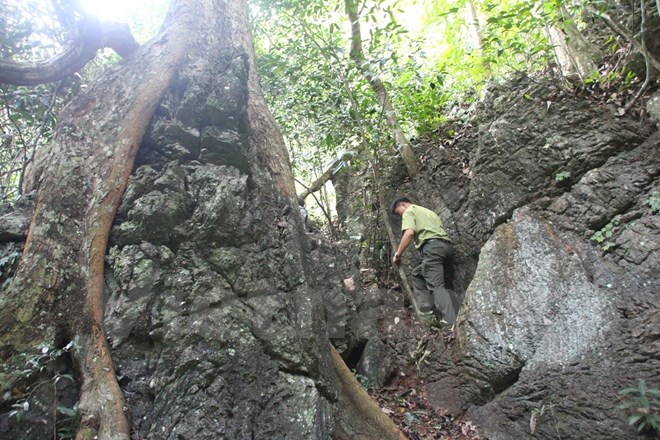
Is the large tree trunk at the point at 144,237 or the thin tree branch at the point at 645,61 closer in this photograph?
the large tree trunk at the point at 144,237

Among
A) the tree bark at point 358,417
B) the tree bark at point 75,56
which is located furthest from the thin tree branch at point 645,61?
the tree bark at point 75,56

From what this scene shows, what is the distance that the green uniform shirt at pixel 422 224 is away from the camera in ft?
18.9

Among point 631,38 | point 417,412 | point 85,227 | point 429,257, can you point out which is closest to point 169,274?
point 85,227

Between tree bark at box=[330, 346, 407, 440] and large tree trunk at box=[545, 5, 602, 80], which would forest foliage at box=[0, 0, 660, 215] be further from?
tree bark at box=[330, 346, 407, 440]

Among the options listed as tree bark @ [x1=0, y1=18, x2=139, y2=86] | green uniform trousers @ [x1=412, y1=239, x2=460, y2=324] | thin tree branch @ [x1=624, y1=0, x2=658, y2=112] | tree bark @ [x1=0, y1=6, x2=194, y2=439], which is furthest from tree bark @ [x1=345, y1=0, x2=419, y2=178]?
tree bark @ [x1=0, y1=18, x2=139, y2=86]

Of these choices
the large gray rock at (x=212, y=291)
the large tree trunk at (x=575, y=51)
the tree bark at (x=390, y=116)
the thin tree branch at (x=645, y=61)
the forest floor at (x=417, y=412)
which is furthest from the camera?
the tree bark at (x=390, y=116)

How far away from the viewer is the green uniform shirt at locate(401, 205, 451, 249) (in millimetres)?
5746

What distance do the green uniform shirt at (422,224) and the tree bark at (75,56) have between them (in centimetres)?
425

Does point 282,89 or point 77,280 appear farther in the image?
point 282,89

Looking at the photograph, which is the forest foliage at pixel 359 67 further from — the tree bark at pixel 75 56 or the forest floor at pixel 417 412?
the forest floor at pixel 417 412

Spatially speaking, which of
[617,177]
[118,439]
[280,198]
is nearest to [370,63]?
[280,198]

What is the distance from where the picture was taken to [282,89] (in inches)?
297

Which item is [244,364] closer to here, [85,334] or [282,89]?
[85,334]

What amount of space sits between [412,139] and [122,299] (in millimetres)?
5834
